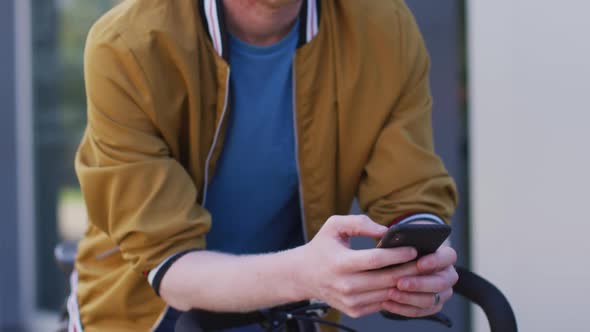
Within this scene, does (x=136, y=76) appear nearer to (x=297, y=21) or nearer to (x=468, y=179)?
(x=297, y=21)

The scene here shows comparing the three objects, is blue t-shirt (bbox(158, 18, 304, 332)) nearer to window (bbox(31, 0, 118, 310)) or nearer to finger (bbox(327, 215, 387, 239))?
finger (bbox(327, 215, 387, 239))

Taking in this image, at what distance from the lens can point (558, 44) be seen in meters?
2.38

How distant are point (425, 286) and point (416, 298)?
0.16 feet

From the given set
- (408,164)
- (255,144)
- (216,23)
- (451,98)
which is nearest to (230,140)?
(255,144)

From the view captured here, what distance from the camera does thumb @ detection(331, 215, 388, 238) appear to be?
4.47 feet

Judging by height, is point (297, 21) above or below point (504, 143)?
above

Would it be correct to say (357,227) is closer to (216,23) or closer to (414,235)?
(414,235)

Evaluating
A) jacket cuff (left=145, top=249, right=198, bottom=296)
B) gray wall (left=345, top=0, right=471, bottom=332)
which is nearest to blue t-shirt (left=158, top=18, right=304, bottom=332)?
jacket cuff (left=145, top=249, right=198, bottom=296)

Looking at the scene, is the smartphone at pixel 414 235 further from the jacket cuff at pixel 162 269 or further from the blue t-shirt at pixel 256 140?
the blue t-shirt at pixel 256 140

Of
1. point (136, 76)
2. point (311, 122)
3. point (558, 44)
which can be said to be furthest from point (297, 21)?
point (558, 44)

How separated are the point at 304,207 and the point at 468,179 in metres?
1.07

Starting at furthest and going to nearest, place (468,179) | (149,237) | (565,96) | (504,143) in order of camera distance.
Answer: (468,179) < (504,143) < (565,96) < (149,237)

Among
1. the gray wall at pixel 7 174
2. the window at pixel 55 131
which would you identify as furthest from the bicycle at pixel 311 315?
the gray wall at pixel 7 174

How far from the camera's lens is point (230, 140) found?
1.91m
